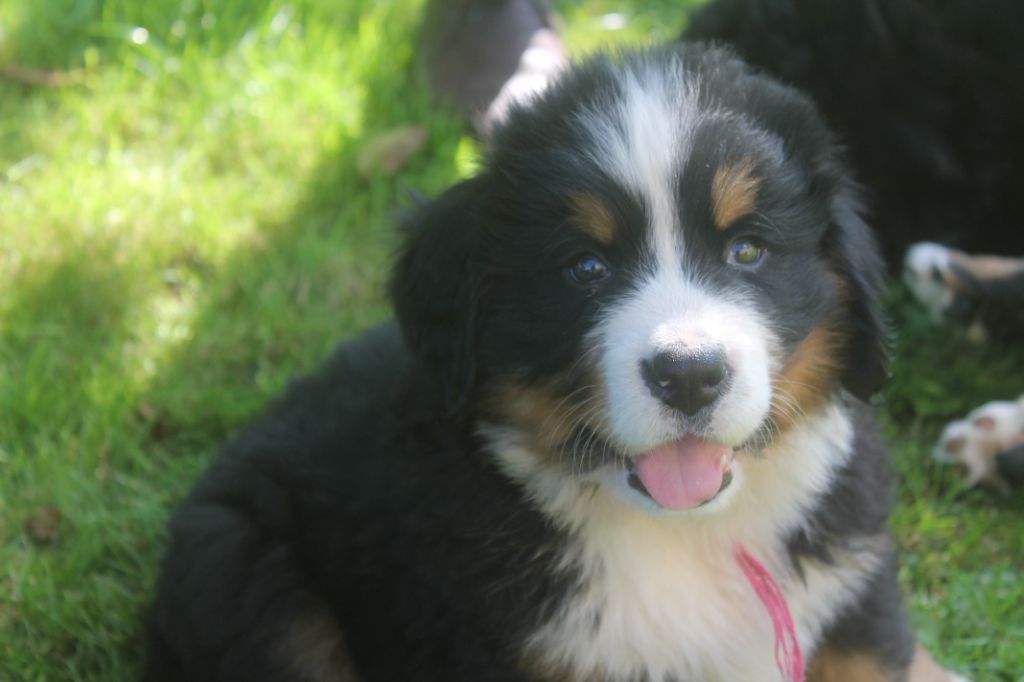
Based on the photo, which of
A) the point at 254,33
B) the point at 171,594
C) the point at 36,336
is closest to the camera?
the point at 171,594

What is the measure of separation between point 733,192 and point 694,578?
885 mm

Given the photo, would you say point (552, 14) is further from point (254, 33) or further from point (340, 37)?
point (254, 33)

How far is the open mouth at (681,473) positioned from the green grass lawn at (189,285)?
805 millimetres

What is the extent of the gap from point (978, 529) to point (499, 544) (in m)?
1.63

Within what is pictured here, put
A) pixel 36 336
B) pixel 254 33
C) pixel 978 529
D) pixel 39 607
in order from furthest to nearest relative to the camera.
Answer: pixel 254 33
pixel 36 336
pixel 978 529
pixel 39 607

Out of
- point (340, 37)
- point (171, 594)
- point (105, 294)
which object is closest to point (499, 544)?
point (171, 594)

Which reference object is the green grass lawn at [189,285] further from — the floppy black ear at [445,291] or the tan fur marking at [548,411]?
the tan fur marking at [548,411]

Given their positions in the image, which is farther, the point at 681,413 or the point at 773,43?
the point at 773,43

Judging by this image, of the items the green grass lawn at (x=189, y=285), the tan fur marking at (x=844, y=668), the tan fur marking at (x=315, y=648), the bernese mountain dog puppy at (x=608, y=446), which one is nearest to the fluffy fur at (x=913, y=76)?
the green grass lawn at (x=189, y=285)

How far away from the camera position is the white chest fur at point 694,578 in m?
2.88

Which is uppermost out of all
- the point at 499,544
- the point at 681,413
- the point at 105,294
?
the point at 105,294

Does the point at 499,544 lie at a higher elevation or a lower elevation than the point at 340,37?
lower

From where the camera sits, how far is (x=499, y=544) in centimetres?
291

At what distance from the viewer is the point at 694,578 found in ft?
9.81
